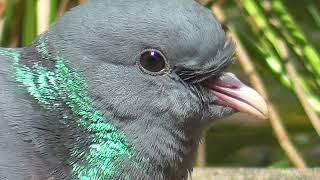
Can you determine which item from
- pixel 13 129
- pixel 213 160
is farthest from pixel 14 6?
pixel 13 129

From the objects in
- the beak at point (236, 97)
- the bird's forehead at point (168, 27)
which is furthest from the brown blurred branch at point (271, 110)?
the bird's forehead at point (168, 27)

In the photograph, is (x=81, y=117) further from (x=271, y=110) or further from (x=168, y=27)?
(x=271, y=110)

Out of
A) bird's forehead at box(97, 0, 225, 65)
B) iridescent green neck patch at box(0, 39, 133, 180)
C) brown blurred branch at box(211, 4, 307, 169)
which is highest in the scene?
bird's forehead at box(97, 0, 225, 65)

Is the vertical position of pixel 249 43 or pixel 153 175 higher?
pixel 153 175

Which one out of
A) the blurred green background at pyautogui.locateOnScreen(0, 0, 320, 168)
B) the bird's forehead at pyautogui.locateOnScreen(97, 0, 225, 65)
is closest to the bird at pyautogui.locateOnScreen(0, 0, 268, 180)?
the bird's forehead at pyautogui.locateOnScreen(97, 0, 225, 65)

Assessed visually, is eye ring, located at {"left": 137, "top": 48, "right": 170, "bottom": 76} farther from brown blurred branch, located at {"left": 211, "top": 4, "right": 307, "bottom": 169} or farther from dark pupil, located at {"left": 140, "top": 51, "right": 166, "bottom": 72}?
brown blurred branch, located at {"left": 211, "top": 4, "right": 307, "bottom": 169}

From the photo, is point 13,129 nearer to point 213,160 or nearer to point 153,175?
point 153,175

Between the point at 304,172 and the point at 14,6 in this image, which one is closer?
the point at 304,172
